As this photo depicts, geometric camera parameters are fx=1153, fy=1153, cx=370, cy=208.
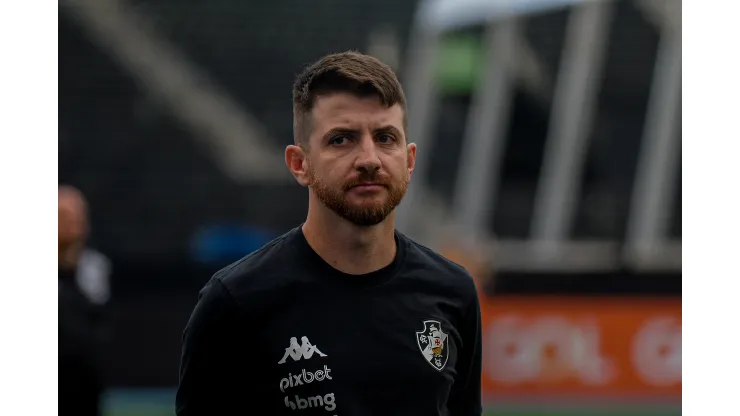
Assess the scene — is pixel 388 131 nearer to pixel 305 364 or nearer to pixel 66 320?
pixel 305 364

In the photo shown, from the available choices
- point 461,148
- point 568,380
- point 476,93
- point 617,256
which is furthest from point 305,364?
point 461,148

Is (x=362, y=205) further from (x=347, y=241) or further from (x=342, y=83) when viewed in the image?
(x=342, y=83)

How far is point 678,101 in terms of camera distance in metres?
14.0

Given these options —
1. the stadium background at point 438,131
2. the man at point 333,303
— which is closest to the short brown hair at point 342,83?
the man at point 333,303

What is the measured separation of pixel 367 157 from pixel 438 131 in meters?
13.3

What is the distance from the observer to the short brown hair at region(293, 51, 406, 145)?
259 centimetres

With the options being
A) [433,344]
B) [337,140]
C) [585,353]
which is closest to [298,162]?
[337,140]

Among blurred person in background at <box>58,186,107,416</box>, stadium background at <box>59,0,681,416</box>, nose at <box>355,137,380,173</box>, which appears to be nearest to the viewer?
nose at <box>355,137,380,173</box>

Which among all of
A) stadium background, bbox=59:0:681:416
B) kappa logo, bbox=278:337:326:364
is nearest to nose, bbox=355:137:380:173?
kappa logo, bbox=278:337:326:364

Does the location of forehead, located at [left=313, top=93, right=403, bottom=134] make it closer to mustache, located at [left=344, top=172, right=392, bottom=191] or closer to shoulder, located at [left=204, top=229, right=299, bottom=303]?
mustache, located at [left=344, top=172, right=392, bottom=191]

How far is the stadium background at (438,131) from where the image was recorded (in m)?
13.4

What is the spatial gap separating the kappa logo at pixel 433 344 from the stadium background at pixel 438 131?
8.30 meters

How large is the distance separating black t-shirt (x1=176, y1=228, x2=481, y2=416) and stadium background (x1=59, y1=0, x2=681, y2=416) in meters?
8.35
